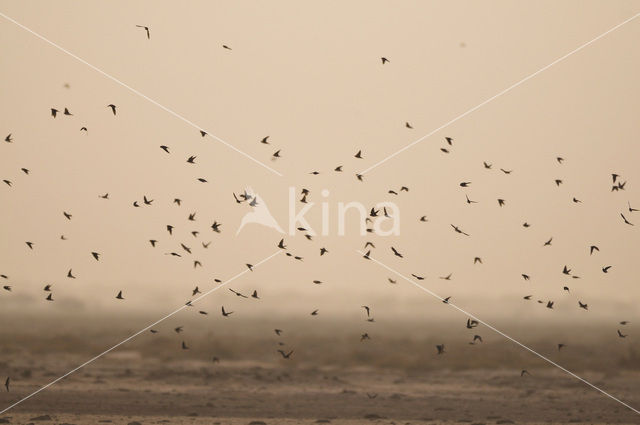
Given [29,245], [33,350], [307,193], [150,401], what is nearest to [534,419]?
[307,193]

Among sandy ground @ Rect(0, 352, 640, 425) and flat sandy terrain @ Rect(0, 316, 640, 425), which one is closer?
sandy ground @ Rect(0, 352, 640, 425)

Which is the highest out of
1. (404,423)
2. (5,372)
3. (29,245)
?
(29,245)

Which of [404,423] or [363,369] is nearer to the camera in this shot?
[404,423]

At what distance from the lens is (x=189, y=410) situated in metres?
30.2

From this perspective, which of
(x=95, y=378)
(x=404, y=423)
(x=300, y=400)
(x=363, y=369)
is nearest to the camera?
(x=404, y=423)

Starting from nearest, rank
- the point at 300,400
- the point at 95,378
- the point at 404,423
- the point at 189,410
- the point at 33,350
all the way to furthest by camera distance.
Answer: the point at 404,423 < the point at 189,410 < the point at 300,400 < the point at 95,378 < the point at 33,350

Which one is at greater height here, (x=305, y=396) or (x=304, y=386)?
(x=304, y=386)

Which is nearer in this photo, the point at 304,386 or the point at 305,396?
the point at 305,396

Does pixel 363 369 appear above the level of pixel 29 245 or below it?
below

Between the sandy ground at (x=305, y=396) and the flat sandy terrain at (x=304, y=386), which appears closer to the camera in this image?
the sandy ground at (x=305, y=396)

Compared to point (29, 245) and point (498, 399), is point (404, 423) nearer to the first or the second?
point (498, 399)

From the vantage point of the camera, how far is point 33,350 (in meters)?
46.7

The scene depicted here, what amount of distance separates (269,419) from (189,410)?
3.16 metres

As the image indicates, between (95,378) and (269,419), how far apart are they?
11.4 m
